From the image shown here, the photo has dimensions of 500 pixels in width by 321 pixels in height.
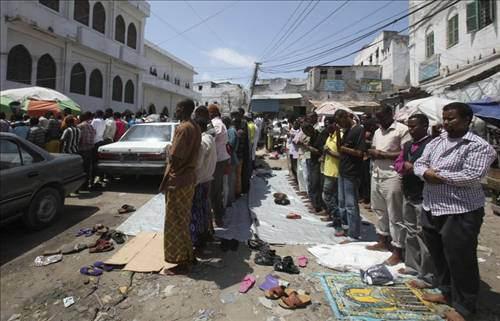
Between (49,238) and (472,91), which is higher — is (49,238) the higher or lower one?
the lower one

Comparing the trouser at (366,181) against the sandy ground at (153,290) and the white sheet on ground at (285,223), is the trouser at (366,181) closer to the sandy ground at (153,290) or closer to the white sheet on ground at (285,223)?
the white sheet on ground at (285,223)

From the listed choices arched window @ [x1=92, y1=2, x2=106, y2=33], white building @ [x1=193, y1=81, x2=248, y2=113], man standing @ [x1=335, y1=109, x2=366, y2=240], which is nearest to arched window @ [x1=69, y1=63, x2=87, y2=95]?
arched window @ [x1=92, y1=2, x2=106, y2=33]

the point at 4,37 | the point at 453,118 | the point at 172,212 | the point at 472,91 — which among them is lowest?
the point at 172,212

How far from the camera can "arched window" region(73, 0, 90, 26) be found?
65.2ft

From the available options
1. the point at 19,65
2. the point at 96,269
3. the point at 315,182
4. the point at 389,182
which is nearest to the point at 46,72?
the point at 19,65

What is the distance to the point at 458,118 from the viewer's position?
8.59 feet

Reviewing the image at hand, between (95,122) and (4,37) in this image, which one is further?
(4,37)

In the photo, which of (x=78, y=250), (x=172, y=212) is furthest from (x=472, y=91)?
(x=78, y=250)

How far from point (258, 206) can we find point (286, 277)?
113 inches

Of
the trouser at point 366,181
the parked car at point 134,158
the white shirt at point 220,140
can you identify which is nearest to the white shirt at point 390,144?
the white shirt at point 220,140

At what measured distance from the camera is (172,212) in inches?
135

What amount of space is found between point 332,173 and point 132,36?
26369 mm

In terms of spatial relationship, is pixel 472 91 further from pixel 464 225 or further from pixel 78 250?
pixel 78 250

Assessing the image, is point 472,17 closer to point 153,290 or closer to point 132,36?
point 153,290
